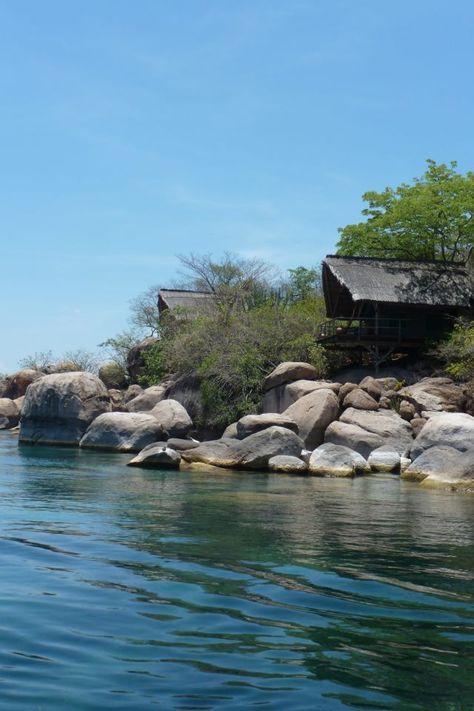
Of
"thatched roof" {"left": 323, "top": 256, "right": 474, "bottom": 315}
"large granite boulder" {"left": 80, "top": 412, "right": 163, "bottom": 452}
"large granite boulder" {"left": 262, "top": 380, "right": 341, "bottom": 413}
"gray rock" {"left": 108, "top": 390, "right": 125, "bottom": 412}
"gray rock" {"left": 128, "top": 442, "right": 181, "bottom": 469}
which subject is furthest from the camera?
"gray rock" {"left": 108, "top": 390, "right": 125, "bottom": 412}

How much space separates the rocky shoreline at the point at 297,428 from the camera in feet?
60.1

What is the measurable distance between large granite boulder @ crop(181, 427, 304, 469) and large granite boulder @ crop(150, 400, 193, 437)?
5119 millimetres

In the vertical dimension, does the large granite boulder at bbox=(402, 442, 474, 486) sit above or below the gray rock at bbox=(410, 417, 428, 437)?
below

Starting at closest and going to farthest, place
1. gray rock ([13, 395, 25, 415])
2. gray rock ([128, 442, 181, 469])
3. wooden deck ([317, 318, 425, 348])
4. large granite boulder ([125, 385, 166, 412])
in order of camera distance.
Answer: gray rock ([128, 442, 181, 469]) → wooden deck ([317, 318, 425, 348]) → large granite boulder ([125, 385, 166, 412]) → gray rock ([13, 395, 25, 415])

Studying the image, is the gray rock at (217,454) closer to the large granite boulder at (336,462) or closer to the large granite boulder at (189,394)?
the large granite boulder at (336,462)

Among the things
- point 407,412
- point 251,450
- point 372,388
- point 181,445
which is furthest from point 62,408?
point 407,412

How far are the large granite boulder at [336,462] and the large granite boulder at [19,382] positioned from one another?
24340 mm

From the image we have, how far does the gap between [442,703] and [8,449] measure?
2077cm

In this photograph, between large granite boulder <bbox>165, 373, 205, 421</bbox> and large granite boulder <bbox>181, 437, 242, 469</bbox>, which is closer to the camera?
large granite boulder <bbox>181, 437, 242, 469</bbox>

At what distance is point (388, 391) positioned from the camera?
24547 mm

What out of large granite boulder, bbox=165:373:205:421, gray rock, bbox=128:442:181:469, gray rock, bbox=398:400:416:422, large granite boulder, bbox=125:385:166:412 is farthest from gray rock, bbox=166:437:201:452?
large granite boulder, bbox=125:385:166:412

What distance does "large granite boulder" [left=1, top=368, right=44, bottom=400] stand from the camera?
40469mm

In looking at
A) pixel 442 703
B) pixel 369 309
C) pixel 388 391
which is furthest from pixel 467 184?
pixel 442 703

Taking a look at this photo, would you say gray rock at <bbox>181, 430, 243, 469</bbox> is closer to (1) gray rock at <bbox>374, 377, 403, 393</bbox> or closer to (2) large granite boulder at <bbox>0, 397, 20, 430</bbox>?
(1) gray rock at <bbox>374, 377, 403, 393</bbox>
